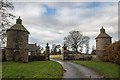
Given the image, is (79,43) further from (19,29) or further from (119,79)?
(119,79)

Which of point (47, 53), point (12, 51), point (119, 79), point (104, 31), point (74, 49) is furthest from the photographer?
point (74, 49)

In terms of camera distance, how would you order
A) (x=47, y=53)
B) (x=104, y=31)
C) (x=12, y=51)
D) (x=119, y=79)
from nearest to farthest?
1. (x=119, y=79)
2. (x=12, y=51)
3. (x=47, y=53)
4. (x=104, y=31)

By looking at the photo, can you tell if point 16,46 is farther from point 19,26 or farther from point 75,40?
point 75,40

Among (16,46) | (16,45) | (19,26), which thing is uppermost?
(19,26)

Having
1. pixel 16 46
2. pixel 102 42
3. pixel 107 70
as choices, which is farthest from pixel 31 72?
pixel 102 42

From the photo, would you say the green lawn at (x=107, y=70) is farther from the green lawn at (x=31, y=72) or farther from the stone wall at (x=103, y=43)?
the stone wall at (x=103, y=43)

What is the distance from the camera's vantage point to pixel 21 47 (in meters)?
47.1

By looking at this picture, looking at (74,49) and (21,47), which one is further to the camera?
(74,49)

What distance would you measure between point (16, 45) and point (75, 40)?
43.0m

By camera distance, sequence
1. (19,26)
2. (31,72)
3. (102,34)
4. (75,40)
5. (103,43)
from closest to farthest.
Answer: (31,72) → (19,26) → (103,43) → (102,34) → (75,40)

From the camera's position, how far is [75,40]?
280 ft

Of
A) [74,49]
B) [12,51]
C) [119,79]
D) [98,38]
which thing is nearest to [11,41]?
[12,51]

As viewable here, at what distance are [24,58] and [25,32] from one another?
286 inches

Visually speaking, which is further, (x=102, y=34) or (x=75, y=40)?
(x=75, y=40)
